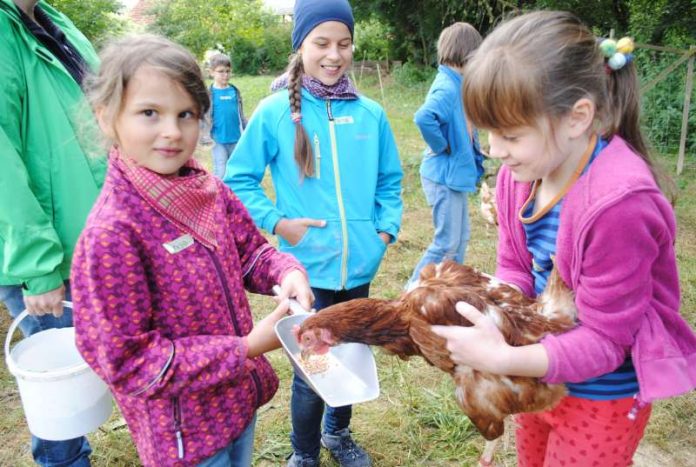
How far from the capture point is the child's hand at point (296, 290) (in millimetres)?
1598

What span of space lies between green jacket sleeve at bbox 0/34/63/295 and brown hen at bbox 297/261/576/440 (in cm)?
97

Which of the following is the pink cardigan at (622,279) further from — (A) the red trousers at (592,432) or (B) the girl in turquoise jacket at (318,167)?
(B) the girl in turquoise jacket at (318,167)

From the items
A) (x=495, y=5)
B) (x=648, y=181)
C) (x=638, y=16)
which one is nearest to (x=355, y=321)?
(x=648, y=181)

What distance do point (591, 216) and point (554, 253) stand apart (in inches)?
12.0

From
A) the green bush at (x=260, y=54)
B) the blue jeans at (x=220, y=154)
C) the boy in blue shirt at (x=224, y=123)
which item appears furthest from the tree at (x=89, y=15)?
the green bush at (x=260, y=54)

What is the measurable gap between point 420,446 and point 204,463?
58.3 inches

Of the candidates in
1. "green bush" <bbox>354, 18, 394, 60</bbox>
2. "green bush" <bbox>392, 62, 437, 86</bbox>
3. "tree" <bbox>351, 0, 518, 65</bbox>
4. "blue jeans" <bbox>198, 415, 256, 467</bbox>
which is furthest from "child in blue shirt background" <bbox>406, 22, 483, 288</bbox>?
"green bush" <bbox>354, 18, 394, 60</bbox>

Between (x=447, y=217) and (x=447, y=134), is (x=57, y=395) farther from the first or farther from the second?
(x=447, y=134)

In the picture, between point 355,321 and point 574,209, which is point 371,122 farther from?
point 574,209

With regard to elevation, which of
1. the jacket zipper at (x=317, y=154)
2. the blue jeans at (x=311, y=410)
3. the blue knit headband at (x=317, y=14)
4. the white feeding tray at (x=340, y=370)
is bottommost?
the blue jeans at (x=311, y=410)

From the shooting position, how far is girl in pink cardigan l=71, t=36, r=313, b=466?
1244 mm

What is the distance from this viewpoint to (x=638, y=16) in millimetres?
9922

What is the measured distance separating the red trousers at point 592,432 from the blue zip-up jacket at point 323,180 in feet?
A: 3.53

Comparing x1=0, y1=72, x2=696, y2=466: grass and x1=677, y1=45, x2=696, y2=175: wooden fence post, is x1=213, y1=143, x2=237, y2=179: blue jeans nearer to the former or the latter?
x1=0, y1=72, x2=696, y2=466: grass
